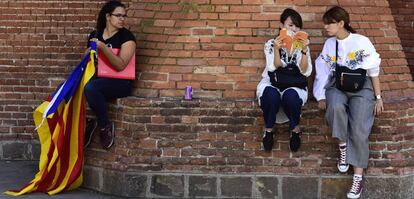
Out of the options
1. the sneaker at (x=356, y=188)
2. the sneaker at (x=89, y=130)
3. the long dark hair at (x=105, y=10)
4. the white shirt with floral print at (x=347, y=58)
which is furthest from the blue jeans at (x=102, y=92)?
the sneaker at (x=356, y=188)

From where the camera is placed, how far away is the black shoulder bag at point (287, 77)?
22.4ft

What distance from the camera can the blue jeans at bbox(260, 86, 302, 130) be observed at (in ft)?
22.0

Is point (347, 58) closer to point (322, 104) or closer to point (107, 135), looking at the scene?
point (322, 104)

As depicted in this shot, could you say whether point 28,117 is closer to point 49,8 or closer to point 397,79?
point 49,8

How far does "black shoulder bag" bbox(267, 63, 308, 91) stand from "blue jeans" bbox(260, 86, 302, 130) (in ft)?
0.25

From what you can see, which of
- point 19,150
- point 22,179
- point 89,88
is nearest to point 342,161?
point 89,88

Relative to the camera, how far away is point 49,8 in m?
8.84

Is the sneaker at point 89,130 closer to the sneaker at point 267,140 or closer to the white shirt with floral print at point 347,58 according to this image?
the sneaker at point 267,140

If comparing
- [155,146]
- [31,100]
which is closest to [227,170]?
[155,146]

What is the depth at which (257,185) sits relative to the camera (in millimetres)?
7039

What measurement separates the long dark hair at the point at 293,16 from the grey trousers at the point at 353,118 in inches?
27.3

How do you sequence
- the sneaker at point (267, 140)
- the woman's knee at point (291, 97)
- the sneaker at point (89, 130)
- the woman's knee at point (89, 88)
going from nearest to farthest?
the woman's knee at point (291, 97) → the sneaker at point (267, 140) → the woman's knee at point (89, 88) → the sneaker at point (89, 130)

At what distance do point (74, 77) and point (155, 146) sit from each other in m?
1.06

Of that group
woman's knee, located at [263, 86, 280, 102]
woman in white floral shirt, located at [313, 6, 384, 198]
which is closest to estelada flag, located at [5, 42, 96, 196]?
woman's knee, located at [263, 86, 280, 102]
